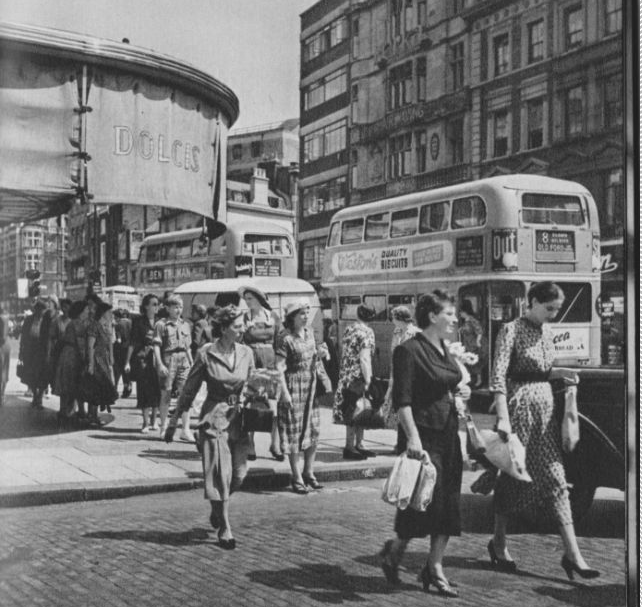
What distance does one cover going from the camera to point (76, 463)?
226 inches

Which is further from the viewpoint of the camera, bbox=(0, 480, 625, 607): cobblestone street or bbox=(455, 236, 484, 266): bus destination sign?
bbox=(455, 236, 484, 266): bus destination sign

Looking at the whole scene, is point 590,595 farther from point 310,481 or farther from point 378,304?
point 378,304

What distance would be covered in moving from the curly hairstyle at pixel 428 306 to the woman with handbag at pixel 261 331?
105 inches

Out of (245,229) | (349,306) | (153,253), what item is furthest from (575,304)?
(153,253)

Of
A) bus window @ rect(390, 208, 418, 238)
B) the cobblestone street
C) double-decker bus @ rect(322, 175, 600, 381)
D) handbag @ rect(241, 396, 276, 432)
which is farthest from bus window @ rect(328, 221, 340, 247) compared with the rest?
the cobblestone street

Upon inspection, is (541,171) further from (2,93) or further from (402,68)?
(2,93)

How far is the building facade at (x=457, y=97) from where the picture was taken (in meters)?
4.80

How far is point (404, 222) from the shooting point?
5.53 m

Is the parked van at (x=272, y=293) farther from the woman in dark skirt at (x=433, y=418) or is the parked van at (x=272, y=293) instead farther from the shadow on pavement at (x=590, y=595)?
the shadow on pavement at (x=590, y=595)

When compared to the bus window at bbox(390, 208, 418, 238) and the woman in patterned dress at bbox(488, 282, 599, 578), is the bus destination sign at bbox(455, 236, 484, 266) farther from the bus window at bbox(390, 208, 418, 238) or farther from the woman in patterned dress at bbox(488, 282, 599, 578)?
the woman in patterned dress at bbox(488, 282, 599, 578)

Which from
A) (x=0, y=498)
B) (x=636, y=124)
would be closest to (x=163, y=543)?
(x=0, y=498)

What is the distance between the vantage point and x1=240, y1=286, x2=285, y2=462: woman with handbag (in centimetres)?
706

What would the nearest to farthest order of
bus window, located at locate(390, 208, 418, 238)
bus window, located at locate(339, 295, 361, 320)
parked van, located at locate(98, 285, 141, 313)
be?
bus window, located at locate(390, 208, 418, 238) → bus window, located at locate(339, 295, 361, 320) → parked van, located at locate(98, 285, 141, 313)

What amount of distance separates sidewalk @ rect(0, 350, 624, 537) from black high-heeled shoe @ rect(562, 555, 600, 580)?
1.20 ft
